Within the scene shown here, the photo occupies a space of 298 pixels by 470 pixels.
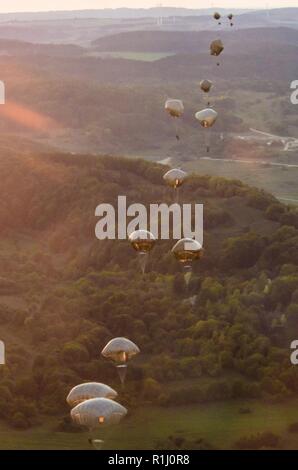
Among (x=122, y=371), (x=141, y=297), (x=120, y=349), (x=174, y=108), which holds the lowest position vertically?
(x=120, y=349)

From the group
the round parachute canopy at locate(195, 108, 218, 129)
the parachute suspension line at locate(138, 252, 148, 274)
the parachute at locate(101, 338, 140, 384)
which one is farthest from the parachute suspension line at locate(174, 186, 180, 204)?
the parachute at locate(101, 338, 140, 384)

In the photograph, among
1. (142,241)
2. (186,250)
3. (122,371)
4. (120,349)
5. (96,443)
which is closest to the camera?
(96,443)

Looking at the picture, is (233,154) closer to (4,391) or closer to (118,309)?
(118,309)

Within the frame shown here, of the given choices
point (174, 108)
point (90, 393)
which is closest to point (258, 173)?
point (174, 108)

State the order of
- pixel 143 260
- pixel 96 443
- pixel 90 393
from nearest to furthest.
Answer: pixel 90 393 → pixel 96 443 → pixel 143 260

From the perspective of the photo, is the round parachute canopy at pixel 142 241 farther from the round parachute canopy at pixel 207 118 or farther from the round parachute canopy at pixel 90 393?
the round parachute canopy at pixel 90 393

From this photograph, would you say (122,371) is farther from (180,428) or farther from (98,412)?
(98,412)
